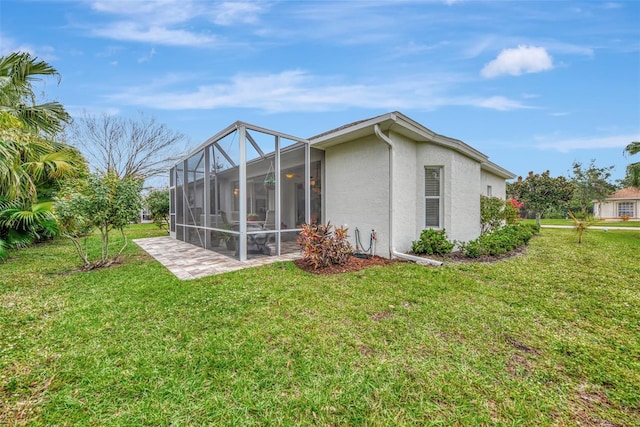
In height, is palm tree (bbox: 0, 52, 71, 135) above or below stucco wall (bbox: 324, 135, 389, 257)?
above

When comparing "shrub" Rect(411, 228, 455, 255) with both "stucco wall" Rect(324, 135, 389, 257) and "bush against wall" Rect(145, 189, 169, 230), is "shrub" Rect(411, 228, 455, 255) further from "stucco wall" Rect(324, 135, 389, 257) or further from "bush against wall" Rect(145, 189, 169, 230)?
"bush against wall" Rect(145, 189, 169, 230)

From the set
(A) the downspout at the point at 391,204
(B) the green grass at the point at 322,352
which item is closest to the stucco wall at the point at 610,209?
(B) the green grass at the point at 322,352

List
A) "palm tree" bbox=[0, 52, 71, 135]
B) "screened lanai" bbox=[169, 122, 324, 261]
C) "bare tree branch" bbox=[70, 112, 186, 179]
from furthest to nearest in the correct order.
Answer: "bare tree branch" bbox=[70, 112, 186, 179]
"palm tree" bbox=[0, 52, 71, 135]
"screened lanai" bbox=[169, 122, 324, 261]

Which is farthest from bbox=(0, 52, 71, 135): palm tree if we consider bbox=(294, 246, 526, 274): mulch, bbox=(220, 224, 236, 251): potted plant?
bbox=(294, 246, 526, 274): mulch

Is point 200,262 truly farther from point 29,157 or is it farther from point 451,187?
point 451,187

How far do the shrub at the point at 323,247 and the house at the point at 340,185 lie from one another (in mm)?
1380

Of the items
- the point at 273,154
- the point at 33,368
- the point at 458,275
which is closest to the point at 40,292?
the point at 33,368

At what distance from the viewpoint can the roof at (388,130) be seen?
6.21m

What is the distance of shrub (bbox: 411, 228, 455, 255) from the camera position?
702cm

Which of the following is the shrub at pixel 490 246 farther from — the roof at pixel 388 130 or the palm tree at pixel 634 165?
the palm tree at pixel 634 165

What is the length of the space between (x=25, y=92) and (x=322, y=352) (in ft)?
39.2

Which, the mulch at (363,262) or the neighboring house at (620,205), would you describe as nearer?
the mulch at (363,262)

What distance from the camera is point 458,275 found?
17.1 feet

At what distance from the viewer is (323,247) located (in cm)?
599
